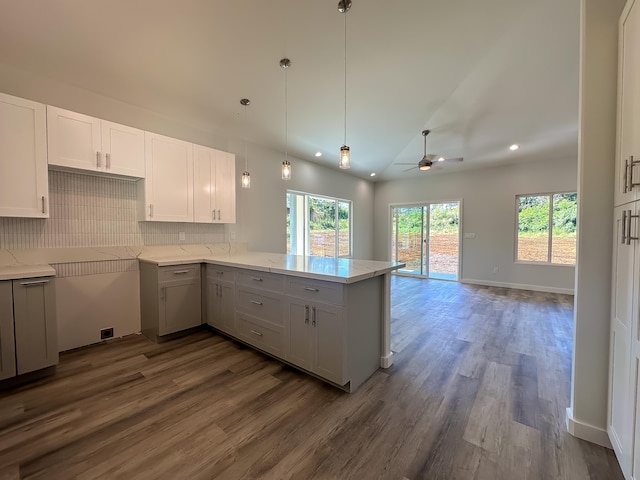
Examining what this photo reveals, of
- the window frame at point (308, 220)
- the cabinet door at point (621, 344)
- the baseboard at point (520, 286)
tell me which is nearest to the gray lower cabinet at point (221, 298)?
the window frame at point (308, 220)

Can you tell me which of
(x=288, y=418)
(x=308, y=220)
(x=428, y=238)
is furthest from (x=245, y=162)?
(x=428, y=238)

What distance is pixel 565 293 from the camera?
5445mm

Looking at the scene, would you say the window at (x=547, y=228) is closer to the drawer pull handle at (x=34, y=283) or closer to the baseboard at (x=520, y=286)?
the baseboard at (x=520, y=286)

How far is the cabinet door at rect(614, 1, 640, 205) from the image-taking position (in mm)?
1245

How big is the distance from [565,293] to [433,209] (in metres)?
3.21

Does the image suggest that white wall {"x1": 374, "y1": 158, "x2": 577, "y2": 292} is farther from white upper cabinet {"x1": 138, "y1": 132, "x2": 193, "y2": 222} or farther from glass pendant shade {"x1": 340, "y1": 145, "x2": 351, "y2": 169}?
white upper cabinet {"x1": 138, "y1": 132, "x2": 193, "y2": 222}

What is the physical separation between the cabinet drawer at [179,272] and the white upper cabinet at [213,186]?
0.66m

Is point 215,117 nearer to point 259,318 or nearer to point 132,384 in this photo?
point 259,318

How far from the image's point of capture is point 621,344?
4.56 feet

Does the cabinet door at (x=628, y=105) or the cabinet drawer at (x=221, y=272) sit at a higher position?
the cabinet door at (x=628, y=105)

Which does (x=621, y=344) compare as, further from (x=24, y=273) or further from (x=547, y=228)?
(x=547, y=228)

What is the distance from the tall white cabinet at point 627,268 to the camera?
122cm

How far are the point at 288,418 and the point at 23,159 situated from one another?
10.0 feet

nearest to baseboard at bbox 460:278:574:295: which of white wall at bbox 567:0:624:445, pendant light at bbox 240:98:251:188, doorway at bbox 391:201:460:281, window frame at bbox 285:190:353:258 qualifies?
doorway at bbox 391:201:460:281
